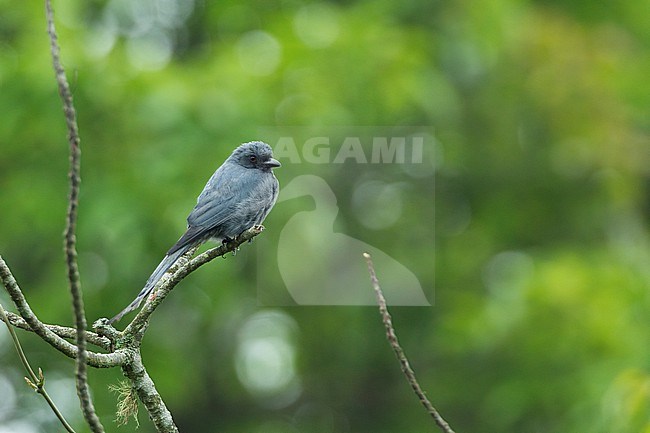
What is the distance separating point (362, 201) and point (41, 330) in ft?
28.4

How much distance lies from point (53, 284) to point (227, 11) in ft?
A: 12.7

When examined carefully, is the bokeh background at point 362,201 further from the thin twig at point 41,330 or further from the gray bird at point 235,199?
the thin twig at point 41,330

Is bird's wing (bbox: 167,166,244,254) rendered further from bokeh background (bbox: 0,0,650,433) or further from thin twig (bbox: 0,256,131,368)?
bokeh background (bbox: 0,0,650,433)

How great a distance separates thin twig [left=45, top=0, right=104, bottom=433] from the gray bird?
187 centimetres

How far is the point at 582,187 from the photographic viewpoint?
11844 millimetres

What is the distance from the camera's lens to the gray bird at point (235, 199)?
4.75 m

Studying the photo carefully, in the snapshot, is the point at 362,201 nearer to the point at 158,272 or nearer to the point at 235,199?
the point at 235,199

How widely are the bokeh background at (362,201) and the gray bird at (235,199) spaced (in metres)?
2.69

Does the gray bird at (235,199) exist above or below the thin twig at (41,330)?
above

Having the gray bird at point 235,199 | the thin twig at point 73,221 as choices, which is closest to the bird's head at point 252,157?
the gray bird at point 235,199

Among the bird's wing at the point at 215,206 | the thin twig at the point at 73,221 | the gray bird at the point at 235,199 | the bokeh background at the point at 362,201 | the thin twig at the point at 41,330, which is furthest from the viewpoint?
the bokeh background at the point at 362,201

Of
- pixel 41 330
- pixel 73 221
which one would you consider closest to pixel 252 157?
pixel 41 330

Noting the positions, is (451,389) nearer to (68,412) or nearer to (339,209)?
(339,209)

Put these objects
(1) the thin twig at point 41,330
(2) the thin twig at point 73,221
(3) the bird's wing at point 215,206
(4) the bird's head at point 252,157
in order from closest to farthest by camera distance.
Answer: (2) the thin twig at point 73,221
(1) the thin twig at point 41,330
(3) the bird's wing at point 215,206
(4) the bird's head at point 252,157
